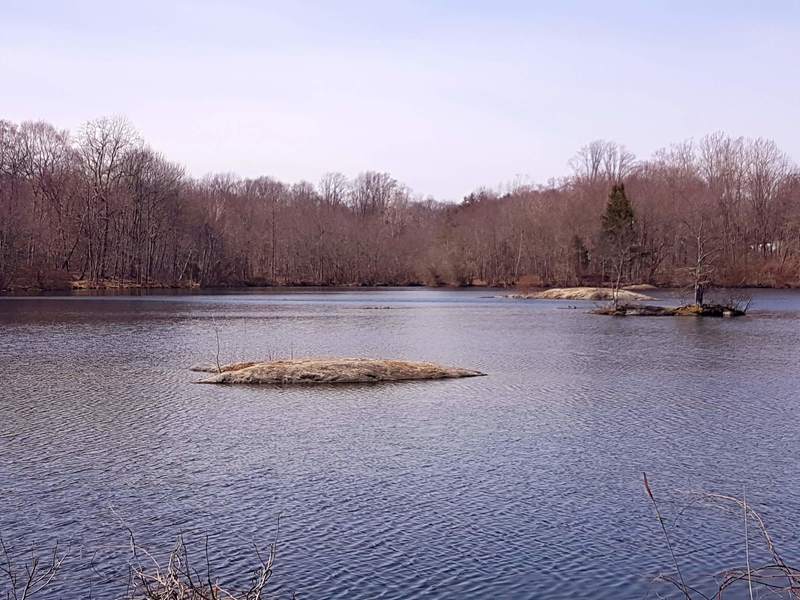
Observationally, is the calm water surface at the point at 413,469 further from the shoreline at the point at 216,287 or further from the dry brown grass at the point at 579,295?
the shoreline at the point at 216,287

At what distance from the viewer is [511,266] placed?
103938 millimetres

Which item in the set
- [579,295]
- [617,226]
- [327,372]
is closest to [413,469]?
[327,372]

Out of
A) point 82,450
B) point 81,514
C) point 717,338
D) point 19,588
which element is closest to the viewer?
point 19,588

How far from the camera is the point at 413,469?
13531 millimetres

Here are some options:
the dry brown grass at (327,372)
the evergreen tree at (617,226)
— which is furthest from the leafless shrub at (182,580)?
the evergreen tree at (617,226)

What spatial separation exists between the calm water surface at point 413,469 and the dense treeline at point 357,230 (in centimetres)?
5706

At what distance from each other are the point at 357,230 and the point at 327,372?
92.7 metres

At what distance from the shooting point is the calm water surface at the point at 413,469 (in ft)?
31.4

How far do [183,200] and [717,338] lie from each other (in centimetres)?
7554

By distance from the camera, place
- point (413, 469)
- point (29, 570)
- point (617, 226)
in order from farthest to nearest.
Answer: point (617, 226)
point (413, 469)
point (29, 570)

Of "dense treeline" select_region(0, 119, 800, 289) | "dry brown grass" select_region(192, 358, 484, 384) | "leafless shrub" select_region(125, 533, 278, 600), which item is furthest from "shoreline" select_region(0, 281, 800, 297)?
"leafless shrub" select_region(125, 533, 278, 600)

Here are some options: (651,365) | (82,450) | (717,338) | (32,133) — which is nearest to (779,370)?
(651,365)

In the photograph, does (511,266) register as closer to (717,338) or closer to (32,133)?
(32,133)

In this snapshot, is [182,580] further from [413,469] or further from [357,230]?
[357,230]
